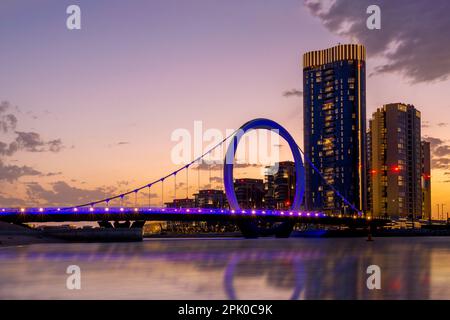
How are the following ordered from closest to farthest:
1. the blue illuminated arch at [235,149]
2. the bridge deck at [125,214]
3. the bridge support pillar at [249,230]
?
the bridge deck at [125,214], the blue illuminated arch at [235,149], the bridge support pillar at [249,230]

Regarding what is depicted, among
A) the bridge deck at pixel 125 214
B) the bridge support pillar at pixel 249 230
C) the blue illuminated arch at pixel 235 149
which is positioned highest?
the blue illuminated arch at pixel 235 149

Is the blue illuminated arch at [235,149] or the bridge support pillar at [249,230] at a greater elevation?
the blue illuminated arch at [235,149]

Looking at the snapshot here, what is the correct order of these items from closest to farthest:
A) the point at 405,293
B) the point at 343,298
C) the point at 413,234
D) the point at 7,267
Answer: the point at 343,298 → the point at 405,293 → the point at 7,267 → the point at 413,234

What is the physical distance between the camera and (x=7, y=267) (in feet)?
135

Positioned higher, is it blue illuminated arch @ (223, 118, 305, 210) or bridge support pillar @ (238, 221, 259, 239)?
blue illuminated arch @ (223, 118, 305, 210)

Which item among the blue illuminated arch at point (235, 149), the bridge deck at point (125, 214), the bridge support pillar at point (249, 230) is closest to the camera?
the bridge deck at point (125, 214)

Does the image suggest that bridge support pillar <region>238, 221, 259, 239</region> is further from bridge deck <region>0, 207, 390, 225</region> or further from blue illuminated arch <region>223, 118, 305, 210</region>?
bridge deck <region>0, 207, 390, 225</region>

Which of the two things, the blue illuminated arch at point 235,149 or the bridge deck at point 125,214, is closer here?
the bridge deck at point 125,214

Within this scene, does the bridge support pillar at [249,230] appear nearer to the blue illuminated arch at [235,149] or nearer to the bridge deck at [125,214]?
the blue illuminated arch at [235,149]

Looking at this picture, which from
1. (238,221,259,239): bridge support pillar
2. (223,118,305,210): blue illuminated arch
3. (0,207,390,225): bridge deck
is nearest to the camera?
(0,207,390,225): bridge deck

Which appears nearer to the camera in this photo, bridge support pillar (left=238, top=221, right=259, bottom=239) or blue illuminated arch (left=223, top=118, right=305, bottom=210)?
blue illuminated arch (left=223, top=118, right=305, bottom=210)

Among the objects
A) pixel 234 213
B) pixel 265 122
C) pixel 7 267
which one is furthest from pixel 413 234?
pixel 7 267
